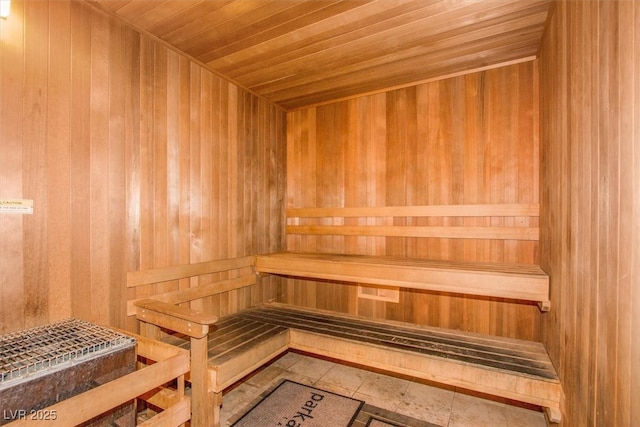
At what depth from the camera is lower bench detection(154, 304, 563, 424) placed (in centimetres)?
210

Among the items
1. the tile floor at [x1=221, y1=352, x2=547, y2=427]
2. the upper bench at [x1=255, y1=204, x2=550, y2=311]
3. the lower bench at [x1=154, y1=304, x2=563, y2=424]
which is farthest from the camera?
the tile floor at [x1=221, y1=352, x2=547, y2=427]

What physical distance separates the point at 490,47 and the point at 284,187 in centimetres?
269

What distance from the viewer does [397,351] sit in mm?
2469

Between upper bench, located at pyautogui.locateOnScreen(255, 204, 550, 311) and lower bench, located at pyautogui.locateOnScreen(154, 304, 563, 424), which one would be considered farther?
upper bench, located at pyautogui.locateOnScreen(255, 204, 550, 311)

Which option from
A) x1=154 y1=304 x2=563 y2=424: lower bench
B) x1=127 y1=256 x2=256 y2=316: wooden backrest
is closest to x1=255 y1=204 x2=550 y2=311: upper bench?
x1=127 y1=256 x2=256 y2=316: wooden backrest

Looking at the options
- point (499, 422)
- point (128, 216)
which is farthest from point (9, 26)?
point (499, 422)

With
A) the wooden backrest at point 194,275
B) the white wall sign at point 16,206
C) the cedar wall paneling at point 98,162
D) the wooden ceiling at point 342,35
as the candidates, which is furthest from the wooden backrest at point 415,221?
the white wall sign at point 16,206

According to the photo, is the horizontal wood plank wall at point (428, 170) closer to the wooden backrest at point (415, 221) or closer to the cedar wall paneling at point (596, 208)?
the wooden backrest at point (415, 221)

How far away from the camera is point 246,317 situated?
319 centimetres

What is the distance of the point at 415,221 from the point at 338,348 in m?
1.53

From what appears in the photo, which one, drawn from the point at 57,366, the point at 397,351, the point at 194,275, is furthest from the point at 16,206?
the point at 397,351

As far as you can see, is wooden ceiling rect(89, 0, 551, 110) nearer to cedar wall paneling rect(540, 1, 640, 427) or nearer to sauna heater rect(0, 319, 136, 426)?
cedar wall paneling rect(540, 1, 640, 427)

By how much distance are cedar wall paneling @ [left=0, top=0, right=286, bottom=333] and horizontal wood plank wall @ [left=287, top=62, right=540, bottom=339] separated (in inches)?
46.7

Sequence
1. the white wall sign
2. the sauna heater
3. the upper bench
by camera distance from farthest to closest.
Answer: the upper bench
the white wall sign
the sauna heater
